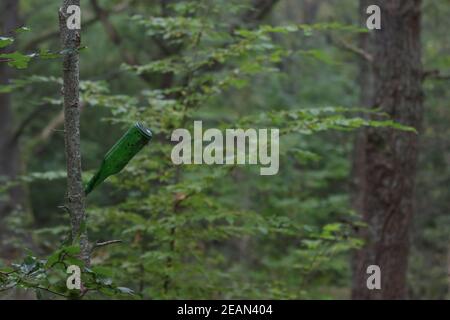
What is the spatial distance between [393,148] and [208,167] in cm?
165

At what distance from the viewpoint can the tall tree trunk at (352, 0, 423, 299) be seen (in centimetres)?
524

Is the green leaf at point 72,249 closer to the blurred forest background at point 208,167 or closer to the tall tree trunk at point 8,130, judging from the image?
the blurred forest background at point 208,167

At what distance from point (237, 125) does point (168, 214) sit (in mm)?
756

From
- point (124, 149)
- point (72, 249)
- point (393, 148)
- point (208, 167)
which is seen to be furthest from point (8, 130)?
point (72, 249)

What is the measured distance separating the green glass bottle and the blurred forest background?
0.87ft

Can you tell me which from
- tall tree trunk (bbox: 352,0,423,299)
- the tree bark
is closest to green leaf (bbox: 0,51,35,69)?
the tree bark

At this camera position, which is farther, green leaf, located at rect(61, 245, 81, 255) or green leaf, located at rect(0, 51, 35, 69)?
green leaf, located at rect(0, 51, 35, 69)

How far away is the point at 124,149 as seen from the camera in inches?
94.0

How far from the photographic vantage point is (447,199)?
42.9 feet

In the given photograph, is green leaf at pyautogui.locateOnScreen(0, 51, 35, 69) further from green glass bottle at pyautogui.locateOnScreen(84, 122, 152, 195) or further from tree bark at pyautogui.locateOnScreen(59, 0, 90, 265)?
green glass bottle at pyautogui.locateOnScreen(84, 122, 152, 195)

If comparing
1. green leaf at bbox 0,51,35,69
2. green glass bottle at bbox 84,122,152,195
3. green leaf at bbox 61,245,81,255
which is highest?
green leaf at bbox 0,51,35,69
